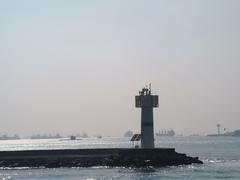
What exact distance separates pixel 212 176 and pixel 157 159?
938 cm

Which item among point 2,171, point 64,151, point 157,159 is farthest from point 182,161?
point 2,171

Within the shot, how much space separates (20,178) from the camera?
1916 inches

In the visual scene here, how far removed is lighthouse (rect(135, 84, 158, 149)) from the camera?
59719mm

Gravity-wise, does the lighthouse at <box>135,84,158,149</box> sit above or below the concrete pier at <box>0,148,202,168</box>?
above

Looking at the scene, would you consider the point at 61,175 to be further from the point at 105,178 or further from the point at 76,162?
the point at 76,162

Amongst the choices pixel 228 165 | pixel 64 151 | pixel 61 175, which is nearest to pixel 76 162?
pixel 64 151

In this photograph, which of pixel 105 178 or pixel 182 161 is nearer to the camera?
pixel 105 178

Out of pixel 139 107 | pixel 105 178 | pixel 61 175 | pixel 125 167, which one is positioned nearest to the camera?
pixel 105 178

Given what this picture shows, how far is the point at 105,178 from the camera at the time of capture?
46688mm

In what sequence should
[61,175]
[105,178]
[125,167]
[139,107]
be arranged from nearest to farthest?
[105,178] → [61,175] → [125,167] → [139,107]

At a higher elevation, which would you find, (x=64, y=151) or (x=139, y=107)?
(x=139, y=107)

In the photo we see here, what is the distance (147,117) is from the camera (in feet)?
196

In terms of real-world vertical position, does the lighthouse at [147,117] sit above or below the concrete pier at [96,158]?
above

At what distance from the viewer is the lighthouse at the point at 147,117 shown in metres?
59.7
